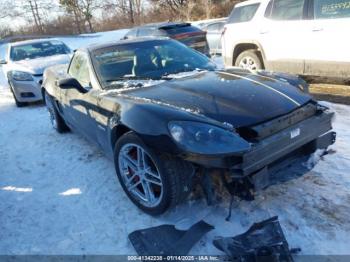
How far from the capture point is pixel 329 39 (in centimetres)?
576

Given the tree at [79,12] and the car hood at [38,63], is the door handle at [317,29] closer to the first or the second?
the car hood at [38,63]

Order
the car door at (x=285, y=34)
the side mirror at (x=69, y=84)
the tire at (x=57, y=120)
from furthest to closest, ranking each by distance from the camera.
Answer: the car door at (x=285, y=34), the tire at (x=57, y=120), the side mirror at (x=69, y=84)

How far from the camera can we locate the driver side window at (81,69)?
12.8 feet

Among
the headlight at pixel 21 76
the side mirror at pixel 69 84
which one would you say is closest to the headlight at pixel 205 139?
the side mirror at pixel 69 84

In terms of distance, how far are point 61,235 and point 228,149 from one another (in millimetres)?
1683

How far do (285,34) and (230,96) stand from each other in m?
4.19

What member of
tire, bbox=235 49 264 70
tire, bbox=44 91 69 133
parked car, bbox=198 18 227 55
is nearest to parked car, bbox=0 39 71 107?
tire, bbox=44 91 69 133

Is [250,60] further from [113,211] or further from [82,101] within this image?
[113,211]

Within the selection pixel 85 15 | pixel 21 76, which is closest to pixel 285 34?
pixel 21 76

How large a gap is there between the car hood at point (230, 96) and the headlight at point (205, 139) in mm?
172

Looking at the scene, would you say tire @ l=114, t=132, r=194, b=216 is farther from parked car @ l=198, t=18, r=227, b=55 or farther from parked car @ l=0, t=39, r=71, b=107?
parked car @ l=198, t=18, r=227, b=55

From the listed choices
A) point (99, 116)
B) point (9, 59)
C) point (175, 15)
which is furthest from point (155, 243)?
point (175, 15)

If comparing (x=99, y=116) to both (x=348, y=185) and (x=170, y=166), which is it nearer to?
(x=170, y=166)

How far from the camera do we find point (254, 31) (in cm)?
703
